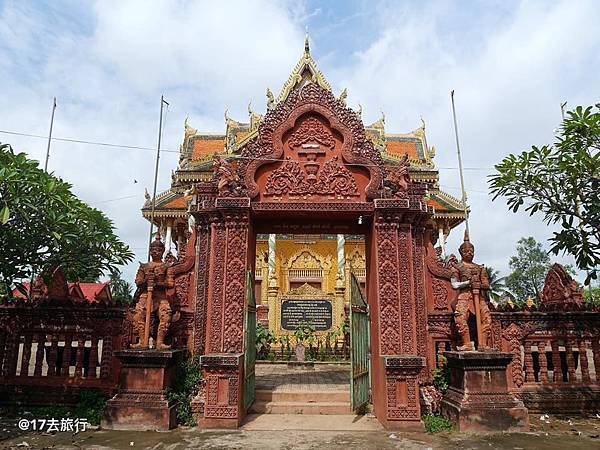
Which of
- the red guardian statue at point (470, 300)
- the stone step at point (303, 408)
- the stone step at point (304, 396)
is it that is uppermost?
the red guardian statue at point (470, 300)

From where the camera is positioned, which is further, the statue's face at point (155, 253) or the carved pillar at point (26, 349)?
the carved pillar at point (26, 349)

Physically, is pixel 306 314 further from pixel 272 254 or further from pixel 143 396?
pixel 143 396

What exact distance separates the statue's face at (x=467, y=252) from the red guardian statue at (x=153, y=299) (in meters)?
5.22

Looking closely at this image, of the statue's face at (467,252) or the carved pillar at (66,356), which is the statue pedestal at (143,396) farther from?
the statue's face at (467,252)

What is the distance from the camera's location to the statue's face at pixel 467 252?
7988 millimetres

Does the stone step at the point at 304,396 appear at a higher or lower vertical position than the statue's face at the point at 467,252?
lower

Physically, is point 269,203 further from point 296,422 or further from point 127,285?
point 127,285

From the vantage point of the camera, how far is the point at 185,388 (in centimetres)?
783

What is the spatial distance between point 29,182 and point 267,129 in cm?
400

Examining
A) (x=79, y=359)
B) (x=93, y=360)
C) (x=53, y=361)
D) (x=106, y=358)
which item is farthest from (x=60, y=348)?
(x=106, y=358)

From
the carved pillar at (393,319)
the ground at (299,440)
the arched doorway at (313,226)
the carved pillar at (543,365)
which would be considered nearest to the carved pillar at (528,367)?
the carved pillar at (543,365)

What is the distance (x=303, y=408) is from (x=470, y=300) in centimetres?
355

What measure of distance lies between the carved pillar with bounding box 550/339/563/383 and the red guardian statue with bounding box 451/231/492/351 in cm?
161

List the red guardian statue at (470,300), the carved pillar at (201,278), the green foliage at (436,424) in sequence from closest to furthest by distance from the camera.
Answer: the green foliage at (436,424), the red guardian statue at (470,300), the carved pillar at (201,278)
